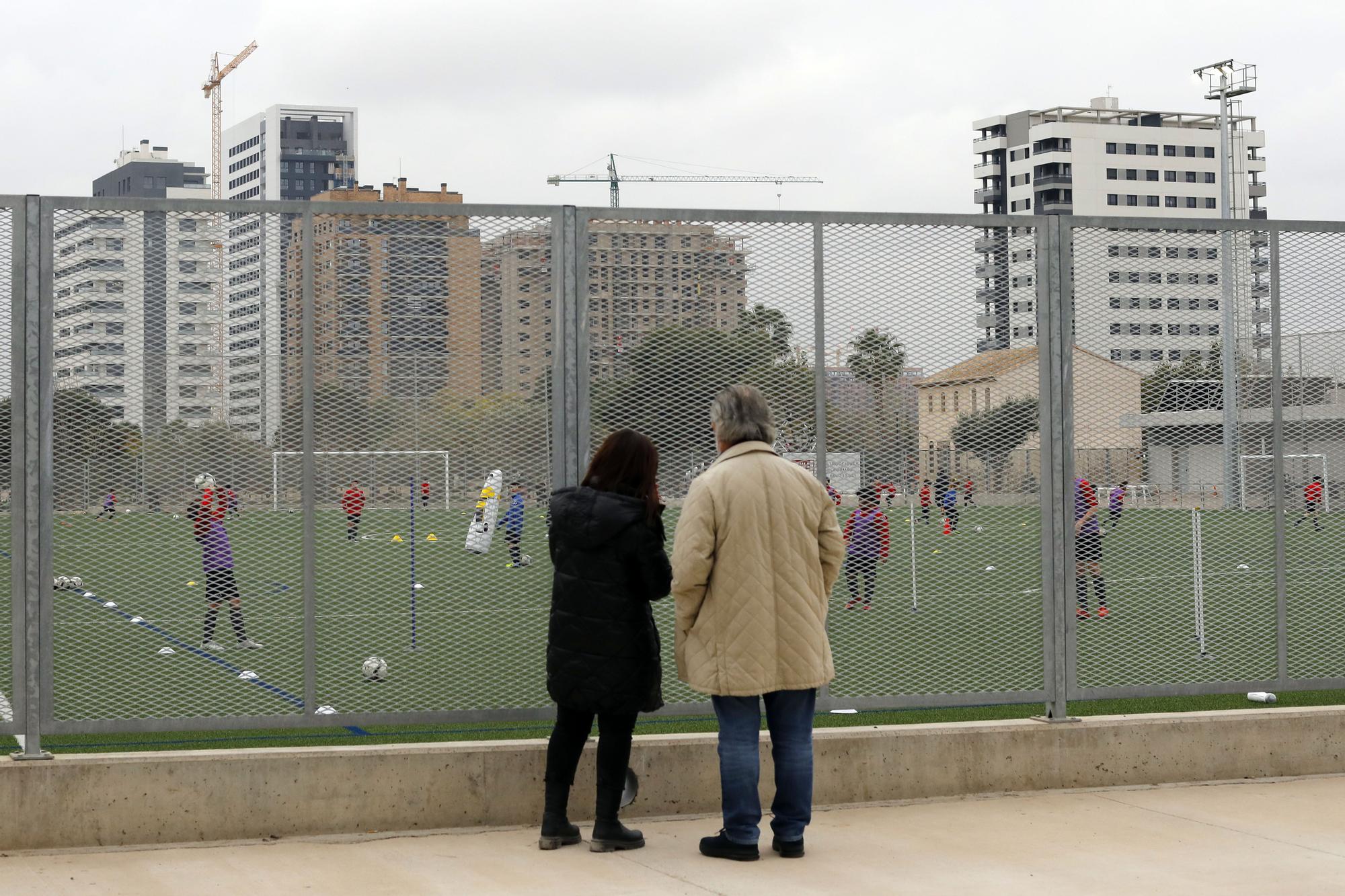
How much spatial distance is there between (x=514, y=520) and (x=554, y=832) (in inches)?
62.7

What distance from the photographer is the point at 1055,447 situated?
8453mm

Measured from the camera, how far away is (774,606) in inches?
267

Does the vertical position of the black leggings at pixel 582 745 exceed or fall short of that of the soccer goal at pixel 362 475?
it falls short

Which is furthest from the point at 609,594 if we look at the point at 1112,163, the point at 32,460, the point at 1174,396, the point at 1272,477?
the point at 1112,163

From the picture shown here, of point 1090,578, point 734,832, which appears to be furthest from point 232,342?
point 1090,578

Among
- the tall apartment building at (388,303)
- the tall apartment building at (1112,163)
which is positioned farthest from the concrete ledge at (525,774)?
the tall apartment building at (1112,163)

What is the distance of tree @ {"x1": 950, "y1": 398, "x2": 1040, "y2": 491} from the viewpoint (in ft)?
27.1

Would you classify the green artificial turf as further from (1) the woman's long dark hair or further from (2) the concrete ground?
(1) the woman's long dark hair

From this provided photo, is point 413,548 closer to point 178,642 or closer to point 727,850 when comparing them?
point 178,642

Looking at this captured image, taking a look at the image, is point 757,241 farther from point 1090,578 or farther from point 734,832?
point 1090,578

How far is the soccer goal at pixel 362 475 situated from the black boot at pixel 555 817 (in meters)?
1.57

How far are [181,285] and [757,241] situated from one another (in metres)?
2.85

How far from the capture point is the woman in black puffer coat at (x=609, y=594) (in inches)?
268

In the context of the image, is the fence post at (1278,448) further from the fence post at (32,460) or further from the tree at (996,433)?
the fence post at (32,460)
